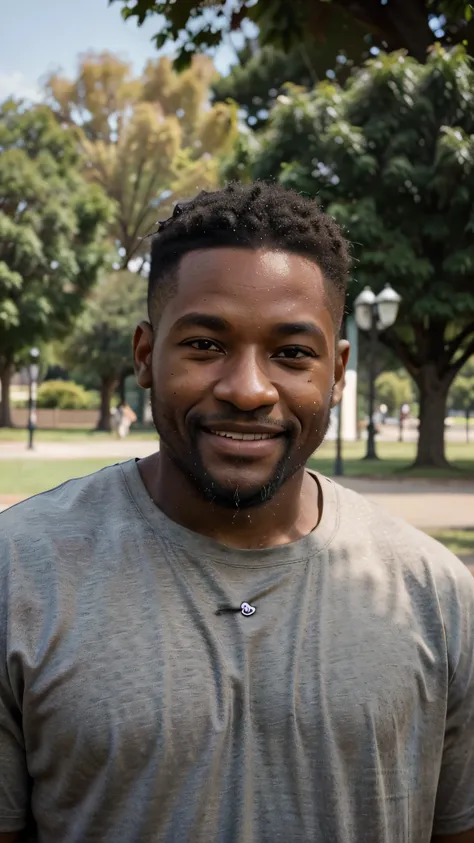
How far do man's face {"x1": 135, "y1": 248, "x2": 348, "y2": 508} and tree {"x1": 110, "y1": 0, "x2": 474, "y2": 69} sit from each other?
360cm

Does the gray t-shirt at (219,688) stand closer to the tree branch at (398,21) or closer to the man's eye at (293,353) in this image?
the man's eye at (293,353)

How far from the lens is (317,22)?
18.7 feet

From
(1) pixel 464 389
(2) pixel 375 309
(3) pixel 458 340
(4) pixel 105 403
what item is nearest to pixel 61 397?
(4) pixel 105 403

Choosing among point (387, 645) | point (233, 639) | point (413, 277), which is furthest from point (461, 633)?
point (413, 277)

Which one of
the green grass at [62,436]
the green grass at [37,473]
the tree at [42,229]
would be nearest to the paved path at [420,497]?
the green grass at [37,473]

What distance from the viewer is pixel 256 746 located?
1.40 m

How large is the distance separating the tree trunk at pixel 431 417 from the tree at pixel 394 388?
190 ft

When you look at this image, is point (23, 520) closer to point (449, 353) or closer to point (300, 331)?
point (300, 331)

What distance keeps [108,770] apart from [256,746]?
0.21 m

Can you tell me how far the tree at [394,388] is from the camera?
8256cm

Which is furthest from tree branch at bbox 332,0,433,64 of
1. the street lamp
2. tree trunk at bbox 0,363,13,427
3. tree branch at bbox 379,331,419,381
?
tree trunk at bbox 0,363,13,427

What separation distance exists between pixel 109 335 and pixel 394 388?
142 feet

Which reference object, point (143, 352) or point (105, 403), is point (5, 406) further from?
point (143, 352)

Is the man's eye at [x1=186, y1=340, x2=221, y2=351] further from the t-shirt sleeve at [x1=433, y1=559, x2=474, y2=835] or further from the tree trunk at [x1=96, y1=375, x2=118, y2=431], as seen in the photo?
the tree trunk at [x1=96, y1=375, x2=118, y2=431]
